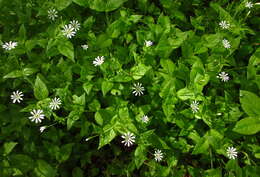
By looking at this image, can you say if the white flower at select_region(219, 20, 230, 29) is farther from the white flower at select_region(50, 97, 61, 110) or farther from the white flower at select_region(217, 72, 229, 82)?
the white flower at select_region(50, 97, 61, 110)

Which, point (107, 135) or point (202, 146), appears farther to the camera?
point (202, 146)

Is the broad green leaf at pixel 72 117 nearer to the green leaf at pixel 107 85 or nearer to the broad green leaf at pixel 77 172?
the green leaf at pixel 107 85

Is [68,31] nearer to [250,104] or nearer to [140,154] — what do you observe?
[140,154]

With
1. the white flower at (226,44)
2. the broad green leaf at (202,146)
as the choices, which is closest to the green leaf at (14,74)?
the broad green leaf at (202,146)

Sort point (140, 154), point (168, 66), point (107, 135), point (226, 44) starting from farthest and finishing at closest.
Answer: point (226, 44) → point (168, 66) → point (140, 154) → point (107, 135)

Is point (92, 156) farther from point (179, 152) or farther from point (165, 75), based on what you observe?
point (165, 75)

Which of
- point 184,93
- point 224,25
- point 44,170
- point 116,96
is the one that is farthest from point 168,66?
point 44,170
